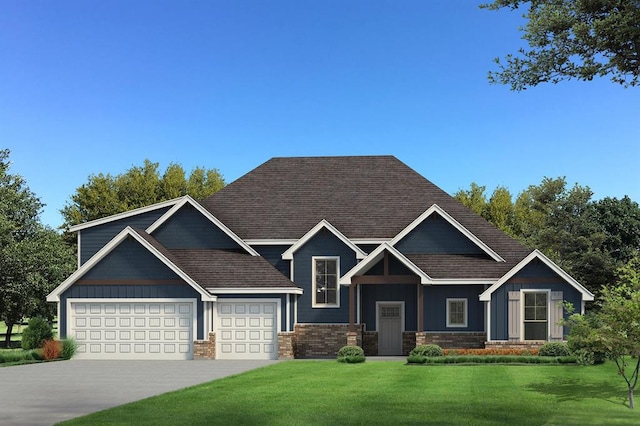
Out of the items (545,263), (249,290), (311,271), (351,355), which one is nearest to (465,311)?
(545,263)

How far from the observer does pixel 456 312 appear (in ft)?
120

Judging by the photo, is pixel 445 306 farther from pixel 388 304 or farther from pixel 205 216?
pixel 205 216

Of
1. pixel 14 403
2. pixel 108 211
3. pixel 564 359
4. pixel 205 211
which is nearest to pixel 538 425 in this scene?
pixel 14 403

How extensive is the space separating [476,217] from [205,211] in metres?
13.1

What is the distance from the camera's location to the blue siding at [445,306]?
36312 mm

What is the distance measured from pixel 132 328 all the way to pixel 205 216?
21.0ft

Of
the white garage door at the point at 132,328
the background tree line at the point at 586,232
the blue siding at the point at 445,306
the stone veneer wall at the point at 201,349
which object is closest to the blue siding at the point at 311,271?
the blue siding at the point at 445,306

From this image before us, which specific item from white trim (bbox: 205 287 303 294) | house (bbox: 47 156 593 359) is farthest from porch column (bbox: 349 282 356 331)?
white trim (bbox: 205 287 303 294)

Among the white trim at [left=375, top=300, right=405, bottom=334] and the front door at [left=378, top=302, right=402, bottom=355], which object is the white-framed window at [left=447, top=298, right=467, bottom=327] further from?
the front door at [left=378, top=302, right=402, bottom=355]

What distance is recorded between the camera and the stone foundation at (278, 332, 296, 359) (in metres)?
35.3

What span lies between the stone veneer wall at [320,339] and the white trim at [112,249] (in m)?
4.69

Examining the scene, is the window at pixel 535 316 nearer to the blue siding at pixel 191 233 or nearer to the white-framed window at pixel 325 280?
the white-framed window at pixel 325 280

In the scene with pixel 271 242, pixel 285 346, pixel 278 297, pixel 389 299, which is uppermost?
pixel 271 242

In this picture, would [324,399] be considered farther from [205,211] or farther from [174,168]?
[174,168]
